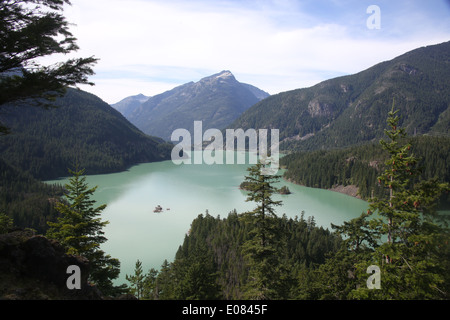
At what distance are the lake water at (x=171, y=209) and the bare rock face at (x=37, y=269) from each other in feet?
68.9

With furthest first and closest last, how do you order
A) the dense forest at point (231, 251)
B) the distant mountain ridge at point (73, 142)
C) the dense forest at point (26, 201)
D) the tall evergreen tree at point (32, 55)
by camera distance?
1. the distant mountain ridge at point (73, 142)
2. the dense forest at point (26, 201)
3. the dense forest at point (231, 251)
4. the tall evergreen tree at point (32, 55)

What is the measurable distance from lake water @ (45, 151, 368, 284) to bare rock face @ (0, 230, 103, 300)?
21008mm

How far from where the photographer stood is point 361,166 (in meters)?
83.7

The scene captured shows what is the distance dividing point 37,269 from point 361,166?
294ft

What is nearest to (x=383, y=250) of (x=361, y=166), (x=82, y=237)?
(x=82, y=237)

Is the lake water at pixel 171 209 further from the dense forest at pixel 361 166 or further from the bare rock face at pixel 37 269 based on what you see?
the bare rock face at pixel 37 269

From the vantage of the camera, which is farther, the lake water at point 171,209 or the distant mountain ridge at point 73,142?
the distant mountain ridge at point 73,142

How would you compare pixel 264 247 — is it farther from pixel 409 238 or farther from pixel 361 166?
pixel 361 166

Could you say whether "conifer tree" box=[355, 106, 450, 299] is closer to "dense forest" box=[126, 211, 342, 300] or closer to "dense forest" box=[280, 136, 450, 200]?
"dense forest" box=[126, 211, 342, 300]

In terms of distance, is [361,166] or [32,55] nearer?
[32,55]

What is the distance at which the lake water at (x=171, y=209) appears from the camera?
115 feet

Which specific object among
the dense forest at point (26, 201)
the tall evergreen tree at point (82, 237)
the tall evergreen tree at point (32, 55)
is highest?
the tall evergreen tree at point (32, 55)

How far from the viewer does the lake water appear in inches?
1382

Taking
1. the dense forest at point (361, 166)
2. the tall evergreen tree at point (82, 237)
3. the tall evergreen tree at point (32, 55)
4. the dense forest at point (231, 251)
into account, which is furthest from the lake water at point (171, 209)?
the tall evergreen tree at point (32, 55)
